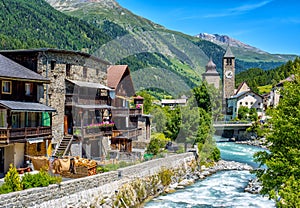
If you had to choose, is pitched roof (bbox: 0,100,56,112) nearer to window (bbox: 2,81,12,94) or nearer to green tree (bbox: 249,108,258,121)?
window (bbox: 2,81,12,94)

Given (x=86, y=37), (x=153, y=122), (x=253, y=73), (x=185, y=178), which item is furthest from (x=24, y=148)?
(x=253, y=73)

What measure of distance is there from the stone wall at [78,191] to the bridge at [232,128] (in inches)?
2019

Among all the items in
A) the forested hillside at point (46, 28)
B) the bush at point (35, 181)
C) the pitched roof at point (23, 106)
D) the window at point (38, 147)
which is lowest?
the bush at point (35, 181)

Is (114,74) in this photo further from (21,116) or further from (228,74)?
(228,74)

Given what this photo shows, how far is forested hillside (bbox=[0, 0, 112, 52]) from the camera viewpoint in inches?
5408

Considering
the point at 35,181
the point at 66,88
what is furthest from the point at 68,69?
the point at 35,181

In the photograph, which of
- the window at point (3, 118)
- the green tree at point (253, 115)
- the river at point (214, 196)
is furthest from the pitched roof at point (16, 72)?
the green tree at point (253, 115)

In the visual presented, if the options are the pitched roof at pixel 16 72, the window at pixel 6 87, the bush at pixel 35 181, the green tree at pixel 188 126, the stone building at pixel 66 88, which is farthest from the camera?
the green tree at pixel 188 126

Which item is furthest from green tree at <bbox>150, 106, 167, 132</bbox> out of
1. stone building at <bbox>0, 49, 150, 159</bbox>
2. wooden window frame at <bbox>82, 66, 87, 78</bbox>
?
wooden window frame at <bbox>82, 66, 87, 78</bbox>

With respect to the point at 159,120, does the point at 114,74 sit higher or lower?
higher

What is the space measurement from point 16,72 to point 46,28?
13332 centimetres

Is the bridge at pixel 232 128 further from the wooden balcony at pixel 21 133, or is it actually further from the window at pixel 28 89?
the wooden balcony at pixel 21 133

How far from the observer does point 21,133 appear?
22922 millimetres

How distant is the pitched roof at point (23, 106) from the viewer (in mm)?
22197
